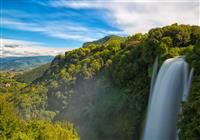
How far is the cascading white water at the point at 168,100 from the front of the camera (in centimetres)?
3136

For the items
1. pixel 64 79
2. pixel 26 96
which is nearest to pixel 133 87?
pixel 64 79

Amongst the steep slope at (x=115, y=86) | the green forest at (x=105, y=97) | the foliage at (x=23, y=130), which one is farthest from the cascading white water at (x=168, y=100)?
the foliage at (x=23, y=130)

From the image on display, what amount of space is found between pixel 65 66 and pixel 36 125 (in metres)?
28.7

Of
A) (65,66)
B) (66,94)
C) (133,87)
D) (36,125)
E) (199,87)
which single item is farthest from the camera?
(65,66)

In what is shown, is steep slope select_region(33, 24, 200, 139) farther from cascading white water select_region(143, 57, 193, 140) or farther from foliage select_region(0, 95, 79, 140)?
foliage select_region(0, 95, 79, 140)

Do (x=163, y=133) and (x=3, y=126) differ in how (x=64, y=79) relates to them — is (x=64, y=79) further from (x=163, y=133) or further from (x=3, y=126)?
(x=163, y=133)

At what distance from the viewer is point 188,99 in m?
29.5

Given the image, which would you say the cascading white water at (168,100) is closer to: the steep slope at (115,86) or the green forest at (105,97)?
the green forest at (105,97)

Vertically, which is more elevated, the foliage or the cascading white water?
the cascading white water

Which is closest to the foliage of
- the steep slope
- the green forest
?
the green forest

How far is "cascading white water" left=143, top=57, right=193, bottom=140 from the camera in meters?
31.4

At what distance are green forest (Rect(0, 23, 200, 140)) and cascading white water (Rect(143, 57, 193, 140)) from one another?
1.55m

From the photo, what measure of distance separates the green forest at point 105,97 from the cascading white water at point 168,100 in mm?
1552

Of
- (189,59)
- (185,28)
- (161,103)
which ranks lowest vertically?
(161,103)
